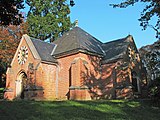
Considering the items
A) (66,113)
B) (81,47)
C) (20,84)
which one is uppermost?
(81,47)

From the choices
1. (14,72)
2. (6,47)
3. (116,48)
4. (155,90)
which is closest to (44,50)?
(14,72)

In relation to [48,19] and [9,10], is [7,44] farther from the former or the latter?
[9,10]

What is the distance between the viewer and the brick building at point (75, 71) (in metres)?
26.4

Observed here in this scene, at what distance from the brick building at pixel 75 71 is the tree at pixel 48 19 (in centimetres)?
1449

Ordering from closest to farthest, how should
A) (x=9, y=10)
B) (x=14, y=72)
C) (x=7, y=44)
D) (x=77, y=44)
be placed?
(x=9, y=10)
(x=77, y=44)
(x=14, y=72)
(x=7, y=44)

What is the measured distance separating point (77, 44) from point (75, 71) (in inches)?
158

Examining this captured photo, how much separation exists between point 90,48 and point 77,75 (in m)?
5.11

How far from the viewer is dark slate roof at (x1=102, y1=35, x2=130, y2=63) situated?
28.6 metres

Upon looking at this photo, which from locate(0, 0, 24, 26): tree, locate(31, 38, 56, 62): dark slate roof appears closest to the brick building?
locate(31, 38, 56, 62): dark slate roof

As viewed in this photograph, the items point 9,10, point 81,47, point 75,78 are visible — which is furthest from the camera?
point 81,47

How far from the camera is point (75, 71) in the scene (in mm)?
26625

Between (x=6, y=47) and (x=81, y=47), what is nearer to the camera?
(x=81, y=47)

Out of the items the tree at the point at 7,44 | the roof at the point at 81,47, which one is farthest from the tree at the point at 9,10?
the tree at the point at 7,44

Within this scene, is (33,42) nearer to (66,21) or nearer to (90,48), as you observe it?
(90,48)
